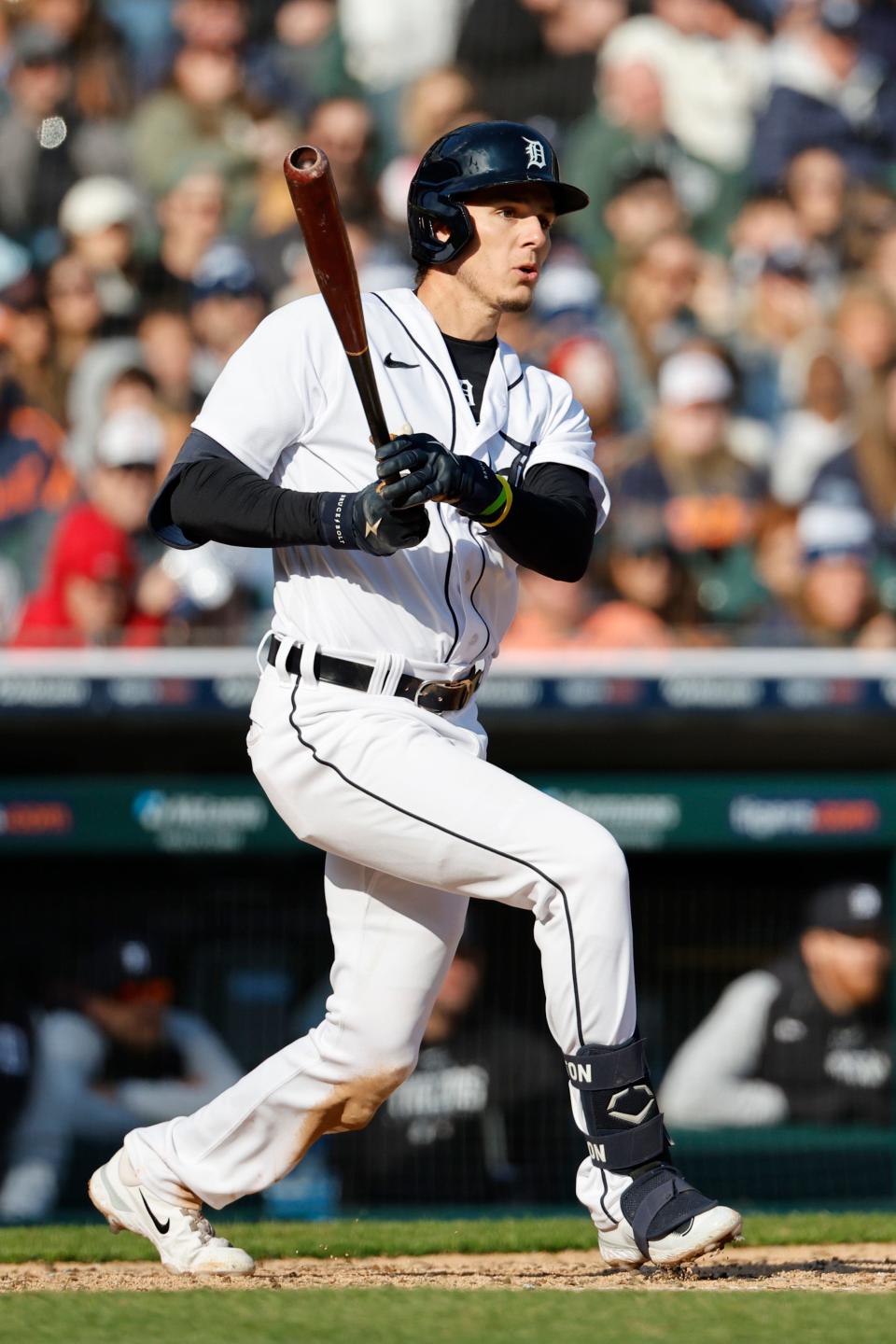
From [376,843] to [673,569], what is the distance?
11.8ft

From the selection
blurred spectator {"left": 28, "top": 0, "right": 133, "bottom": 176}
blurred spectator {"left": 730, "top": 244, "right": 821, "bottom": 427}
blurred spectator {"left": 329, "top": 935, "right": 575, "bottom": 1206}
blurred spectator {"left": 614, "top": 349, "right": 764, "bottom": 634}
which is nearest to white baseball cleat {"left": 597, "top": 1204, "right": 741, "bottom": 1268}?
blurred spectator {"left": 329, "top": 935, "right": 575, "bottom": 1206}

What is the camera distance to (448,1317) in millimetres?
2398

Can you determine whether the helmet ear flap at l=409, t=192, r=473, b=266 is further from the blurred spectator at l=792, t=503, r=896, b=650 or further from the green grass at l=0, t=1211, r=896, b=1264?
the blurred spectator at l=792, t=503, r=896, b=650

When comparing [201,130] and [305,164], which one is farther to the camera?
[201,130]

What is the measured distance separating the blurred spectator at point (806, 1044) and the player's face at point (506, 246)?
3.27 meters

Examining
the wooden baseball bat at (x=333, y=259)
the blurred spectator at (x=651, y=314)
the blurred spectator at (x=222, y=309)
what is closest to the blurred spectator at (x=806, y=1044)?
the blurred spectator at (x=651, y=314)

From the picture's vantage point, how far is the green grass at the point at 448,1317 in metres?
2.26

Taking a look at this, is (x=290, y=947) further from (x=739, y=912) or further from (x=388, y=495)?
(x=388, y=495)

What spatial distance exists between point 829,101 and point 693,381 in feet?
5.53

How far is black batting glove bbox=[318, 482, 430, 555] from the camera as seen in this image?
2.69 meters

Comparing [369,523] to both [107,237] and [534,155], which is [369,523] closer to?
[534,155]

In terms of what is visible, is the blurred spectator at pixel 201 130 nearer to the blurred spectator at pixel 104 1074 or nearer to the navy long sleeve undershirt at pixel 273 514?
the blurred spectator at pixel 104 1074

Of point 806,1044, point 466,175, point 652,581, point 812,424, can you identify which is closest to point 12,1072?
point 806,1044

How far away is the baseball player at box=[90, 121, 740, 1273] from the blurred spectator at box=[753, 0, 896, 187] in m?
4.71
